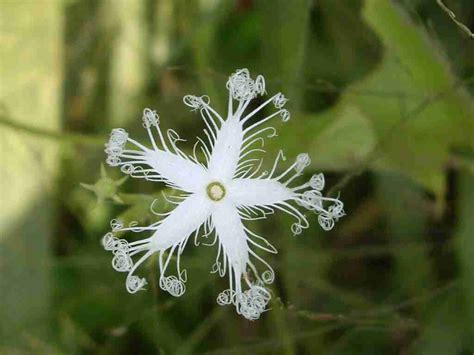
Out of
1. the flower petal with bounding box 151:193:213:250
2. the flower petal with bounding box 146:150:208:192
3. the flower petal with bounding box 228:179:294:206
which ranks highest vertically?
the flower petal with bounding box 228:179:294:206

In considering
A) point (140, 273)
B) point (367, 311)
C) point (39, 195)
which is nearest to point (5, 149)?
point (39, 195)

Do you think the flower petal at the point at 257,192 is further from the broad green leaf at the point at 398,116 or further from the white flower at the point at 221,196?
the broad green leaf at the point at 398,116

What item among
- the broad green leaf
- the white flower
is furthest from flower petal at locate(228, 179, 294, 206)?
the broad green leaf

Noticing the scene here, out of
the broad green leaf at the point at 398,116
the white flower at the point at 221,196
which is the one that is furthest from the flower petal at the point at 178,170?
the broad green leaf at the point at 398,116

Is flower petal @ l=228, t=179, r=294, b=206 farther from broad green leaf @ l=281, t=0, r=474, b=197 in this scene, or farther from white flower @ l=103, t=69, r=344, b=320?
broad green leaf @ l=281, t=0, r=474, b=197

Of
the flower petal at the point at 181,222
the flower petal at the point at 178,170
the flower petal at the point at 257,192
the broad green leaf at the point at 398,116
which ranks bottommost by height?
the flower petal at the point at 181,222

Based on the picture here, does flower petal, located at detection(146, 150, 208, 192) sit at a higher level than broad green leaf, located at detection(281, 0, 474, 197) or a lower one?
lower
